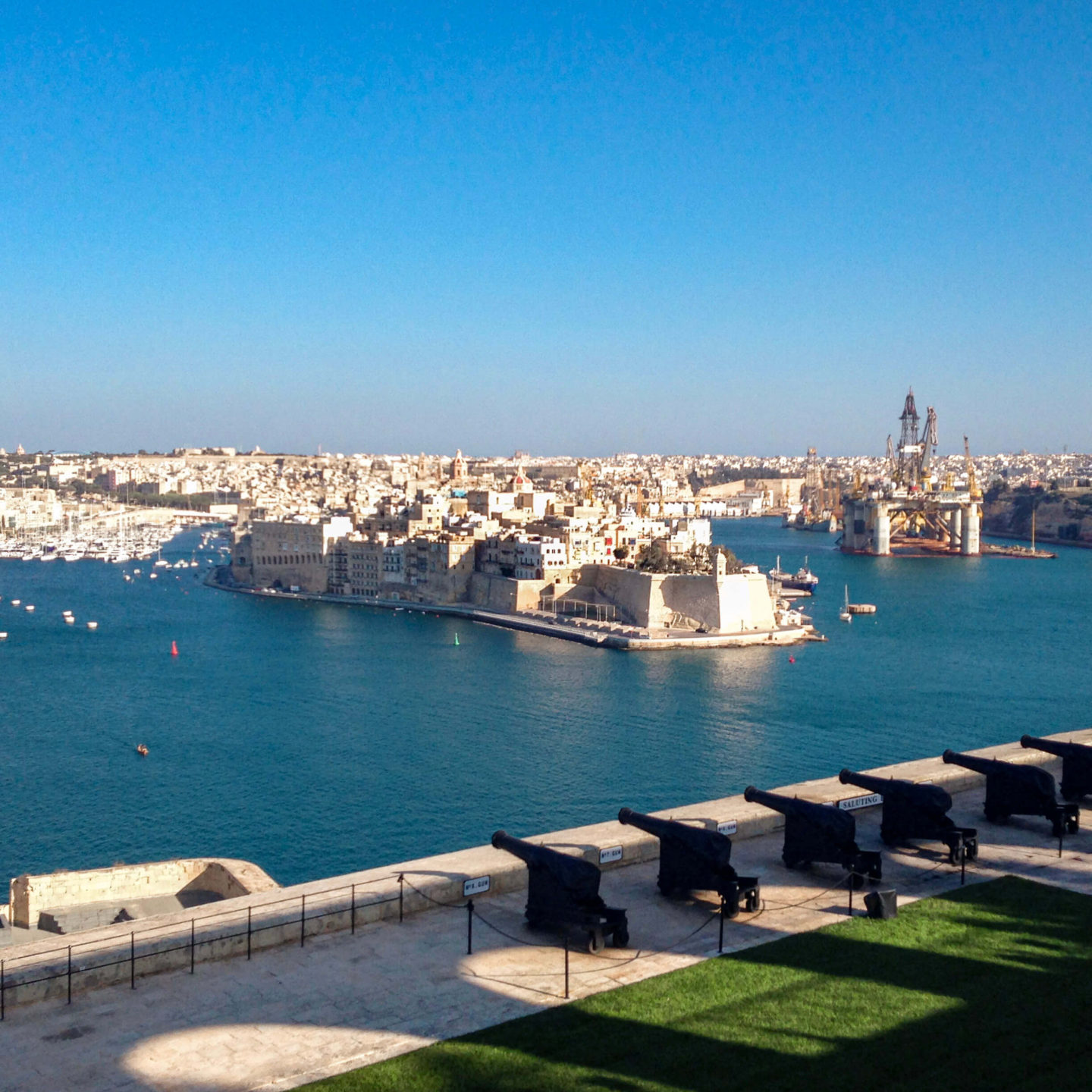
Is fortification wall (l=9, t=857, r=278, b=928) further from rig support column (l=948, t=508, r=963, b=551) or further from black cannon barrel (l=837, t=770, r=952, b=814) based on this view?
rig support column (l=948, t=508, r=963, b=551)

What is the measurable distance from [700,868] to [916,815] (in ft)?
4.02

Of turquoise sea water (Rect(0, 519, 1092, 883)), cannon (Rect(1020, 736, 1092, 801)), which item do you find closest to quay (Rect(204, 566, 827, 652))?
turquoise sea water (Rect(0, 519, 1092, 883))

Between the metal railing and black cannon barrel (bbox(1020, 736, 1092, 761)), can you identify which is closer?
the metal railing

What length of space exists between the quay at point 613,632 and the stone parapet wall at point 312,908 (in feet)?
48.7

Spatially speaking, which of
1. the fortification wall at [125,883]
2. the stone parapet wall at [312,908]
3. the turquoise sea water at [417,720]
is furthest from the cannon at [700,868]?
the turquoise sea water at [417,720]

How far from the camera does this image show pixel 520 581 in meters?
24.1

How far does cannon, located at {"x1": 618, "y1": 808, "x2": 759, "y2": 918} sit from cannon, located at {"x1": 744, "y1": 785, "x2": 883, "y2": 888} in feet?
1.21

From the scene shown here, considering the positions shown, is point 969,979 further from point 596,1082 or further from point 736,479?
point 736,479

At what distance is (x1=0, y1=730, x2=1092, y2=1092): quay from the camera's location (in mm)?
3197

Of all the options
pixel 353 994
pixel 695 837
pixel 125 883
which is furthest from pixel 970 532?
pixel 353 994

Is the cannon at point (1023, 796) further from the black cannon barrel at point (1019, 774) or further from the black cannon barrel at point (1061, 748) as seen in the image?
the black cannon barrel at point (1061, 748)

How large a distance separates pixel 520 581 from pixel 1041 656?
32.0 feet

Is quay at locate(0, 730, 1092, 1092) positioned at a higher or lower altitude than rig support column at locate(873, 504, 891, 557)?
lower

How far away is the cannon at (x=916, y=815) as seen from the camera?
4.91 m
